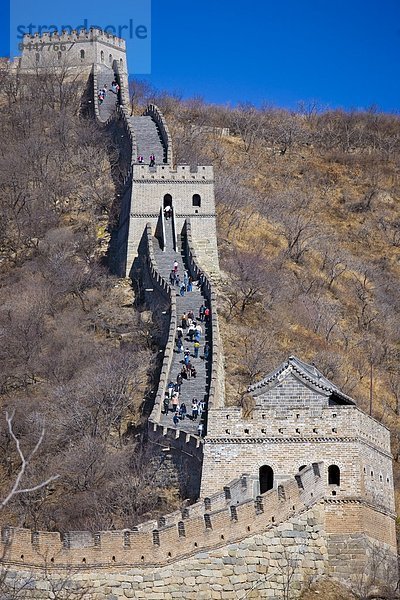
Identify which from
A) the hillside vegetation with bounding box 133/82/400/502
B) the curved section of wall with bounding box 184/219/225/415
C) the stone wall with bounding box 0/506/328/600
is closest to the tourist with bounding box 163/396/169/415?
the curved section of wall with bounding box 184/219/225/415

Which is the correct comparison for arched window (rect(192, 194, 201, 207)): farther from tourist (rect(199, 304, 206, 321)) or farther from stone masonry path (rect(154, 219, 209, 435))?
tourist (rect(199, 304, 206, 321))

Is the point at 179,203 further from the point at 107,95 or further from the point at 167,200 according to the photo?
the point at 107,95

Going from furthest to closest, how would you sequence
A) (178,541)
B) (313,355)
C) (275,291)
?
(275,291)
(313,355)
(178,541)

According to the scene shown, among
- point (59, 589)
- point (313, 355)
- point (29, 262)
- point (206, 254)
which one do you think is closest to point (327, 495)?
point (59, 589)

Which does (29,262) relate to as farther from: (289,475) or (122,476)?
(289,475)

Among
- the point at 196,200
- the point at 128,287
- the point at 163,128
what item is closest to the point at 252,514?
the point at 128,287
